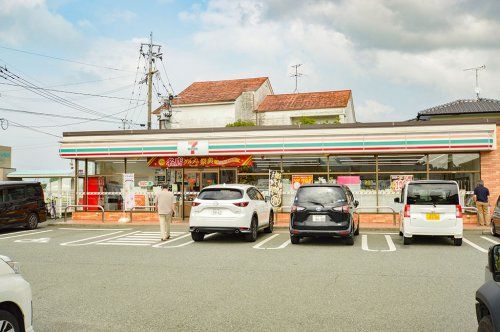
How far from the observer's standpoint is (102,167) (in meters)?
24.7

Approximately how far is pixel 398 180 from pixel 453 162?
7.99ft

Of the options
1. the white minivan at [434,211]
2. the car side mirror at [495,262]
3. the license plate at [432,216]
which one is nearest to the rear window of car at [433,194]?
the white minivan at [434,211]

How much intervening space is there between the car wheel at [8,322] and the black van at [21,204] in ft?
54.8

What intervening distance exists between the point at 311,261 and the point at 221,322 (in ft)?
16.9

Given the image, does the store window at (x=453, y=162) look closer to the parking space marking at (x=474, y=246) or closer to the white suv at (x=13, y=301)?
the parking space marking at (x=474, y=246)

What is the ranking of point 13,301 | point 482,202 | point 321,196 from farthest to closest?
1. point 482,202
2. point 321,196
3. point 13,301

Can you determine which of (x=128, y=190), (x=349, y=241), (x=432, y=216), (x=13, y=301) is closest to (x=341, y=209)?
(x=349, y=241)

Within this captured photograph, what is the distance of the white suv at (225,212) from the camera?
14.4 m

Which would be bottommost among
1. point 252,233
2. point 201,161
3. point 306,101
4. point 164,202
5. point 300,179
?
point 252,233

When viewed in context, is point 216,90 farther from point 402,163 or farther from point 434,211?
point 434,211

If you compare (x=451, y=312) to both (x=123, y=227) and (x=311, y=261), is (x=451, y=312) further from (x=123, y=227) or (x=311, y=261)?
(x=123, y=227)

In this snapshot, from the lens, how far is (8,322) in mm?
4453

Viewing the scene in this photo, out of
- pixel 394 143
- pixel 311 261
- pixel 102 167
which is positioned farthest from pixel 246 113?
pixel 311 261

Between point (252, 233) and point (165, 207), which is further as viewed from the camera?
point (165, 207)
